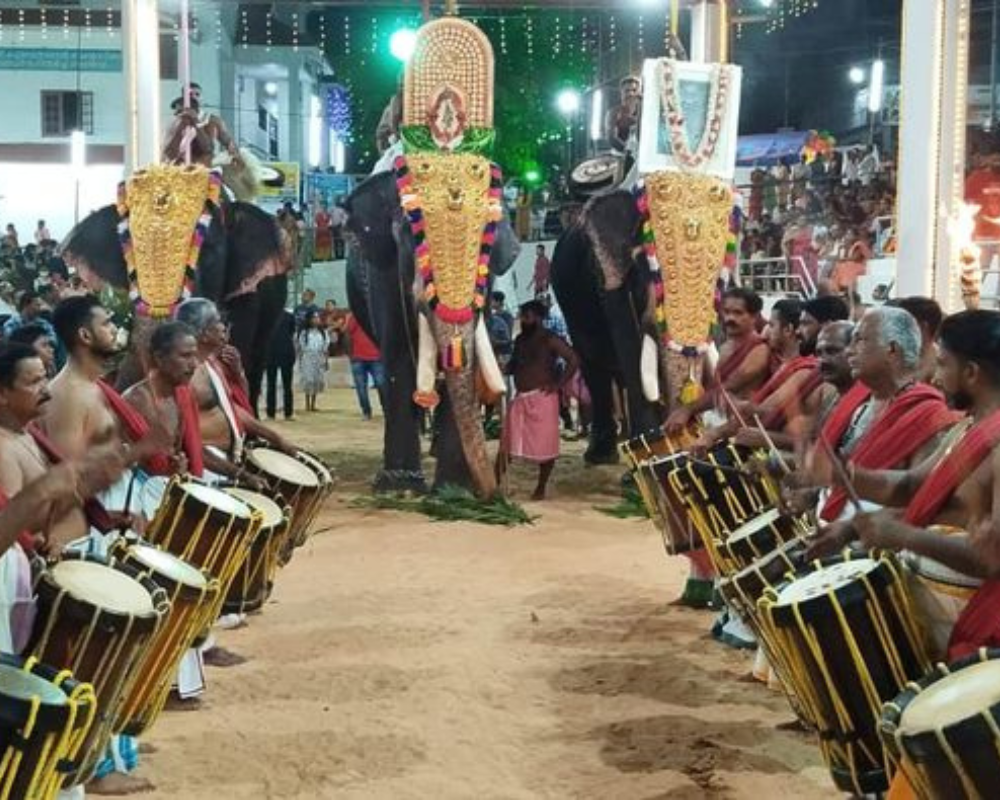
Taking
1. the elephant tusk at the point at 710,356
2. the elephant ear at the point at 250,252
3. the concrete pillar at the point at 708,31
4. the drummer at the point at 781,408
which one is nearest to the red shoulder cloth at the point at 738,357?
Answer: the drummer at the point at 781,408

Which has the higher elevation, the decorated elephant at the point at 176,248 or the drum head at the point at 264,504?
the decorated elephant at the point at 176,248

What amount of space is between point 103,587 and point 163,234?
21.4ft

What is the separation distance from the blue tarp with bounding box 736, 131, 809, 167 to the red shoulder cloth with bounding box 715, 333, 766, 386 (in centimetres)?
2198

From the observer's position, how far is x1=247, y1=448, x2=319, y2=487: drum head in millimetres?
6305

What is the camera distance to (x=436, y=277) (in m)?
9.95

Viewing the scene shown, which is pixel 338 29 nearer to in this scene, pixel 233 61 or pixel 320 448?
pixel 233 61

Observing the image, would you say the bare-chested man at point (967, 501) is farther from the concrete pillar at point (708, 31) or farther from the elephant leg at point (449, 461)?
the concrete pillar at point (708, 31)

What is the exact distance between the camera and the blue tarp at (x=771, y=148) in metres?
29.3

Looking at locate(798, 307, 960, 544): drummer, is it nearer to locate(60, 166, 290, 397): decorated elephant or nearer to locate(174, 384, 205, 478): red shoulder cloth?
locate(174, 384, 205, 478): red shoulder cloth

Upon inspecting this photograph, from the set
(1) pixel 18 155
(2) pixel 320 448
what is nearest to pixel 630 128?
(2) pixel 320 448

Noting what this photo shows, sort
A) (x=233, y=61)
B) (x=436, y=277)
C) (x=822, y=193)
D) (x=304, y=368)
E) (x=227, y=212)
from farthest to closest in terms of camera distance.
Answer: (x=233, y=61) → (x=822, y=193) → (x=304, y=368) → (x=227, y=212) → (x=436, y=277)

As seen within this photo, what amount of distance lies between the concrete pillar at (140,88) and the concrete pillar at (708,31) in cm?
461

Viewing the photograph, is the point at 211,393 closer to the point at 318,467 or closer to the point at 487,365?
the point at 318,467

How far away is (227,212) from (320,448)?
4301 mm
